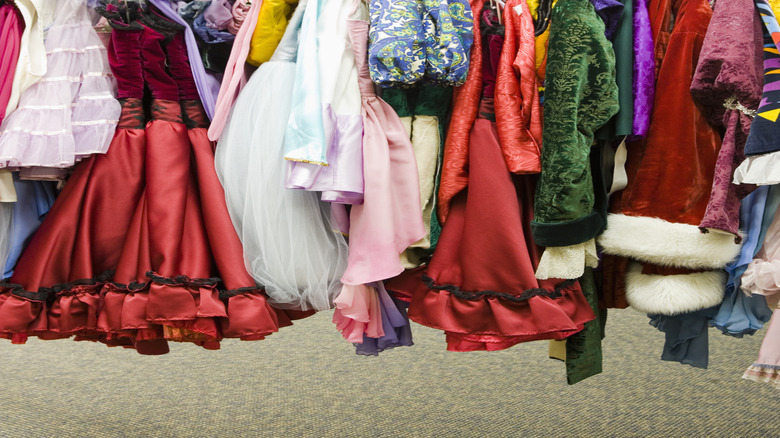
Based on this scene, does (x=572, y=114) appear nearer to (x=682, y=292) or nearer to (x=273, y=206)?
(x=682, y=292)

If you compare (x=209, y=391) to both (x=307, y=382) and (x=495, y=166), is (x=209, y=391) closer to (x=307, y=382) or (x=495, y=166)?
(x=307, y=382)

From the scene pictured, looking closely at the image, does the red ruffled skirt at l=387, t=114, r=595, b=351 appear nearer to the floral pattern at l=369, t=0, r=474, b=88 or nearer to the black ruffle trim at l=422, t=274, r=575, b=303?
the black ruffle trim at l=422, t=274, r=575, b=303

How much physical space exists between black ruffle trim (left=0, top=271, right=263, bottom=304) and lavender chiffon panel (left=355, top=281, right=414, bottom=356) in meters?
0.28

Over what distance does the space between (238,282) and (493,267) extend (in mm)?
537

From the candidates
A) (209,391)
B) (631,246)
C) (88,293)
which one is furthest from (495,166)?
(209,391)

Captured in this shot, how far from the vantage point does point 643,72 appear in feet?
3.88

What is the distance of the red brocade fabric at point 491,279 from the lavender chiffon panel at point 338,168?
0.78 feet

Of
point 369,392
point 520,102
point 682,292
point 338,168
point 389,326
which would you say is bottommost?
point 369,392

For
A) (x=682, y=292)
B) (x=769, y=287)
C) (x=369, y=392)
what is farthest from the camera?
(x=369, y=392)

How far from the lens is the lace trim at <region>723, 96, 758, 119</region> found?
1.08 metres

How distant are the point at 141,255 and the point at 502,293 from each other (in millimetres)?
763

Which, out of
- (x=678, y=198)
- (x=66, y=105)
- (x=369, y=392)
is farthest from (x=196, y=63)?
(x=369, y=392)

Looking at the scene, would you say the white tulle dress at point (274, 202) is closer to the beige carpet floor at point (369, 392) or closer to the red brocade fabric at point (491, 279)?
the red brocade fabric at point (491, 279)

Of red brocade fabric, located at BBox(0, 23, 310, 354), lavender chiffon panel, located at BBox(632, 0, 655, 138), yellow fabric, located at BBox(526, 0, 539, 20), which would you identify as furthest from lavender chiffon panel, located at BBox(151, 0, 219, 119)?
lavender chiffon panel, located at BBox(632, 0, 655, 138)
